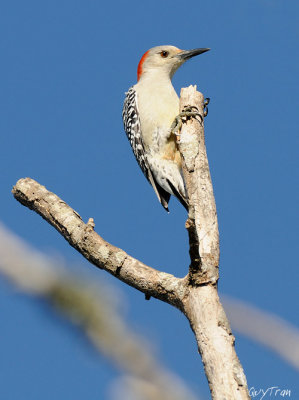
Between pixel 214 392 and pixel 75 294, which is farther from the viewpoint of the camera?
pixel 214 392

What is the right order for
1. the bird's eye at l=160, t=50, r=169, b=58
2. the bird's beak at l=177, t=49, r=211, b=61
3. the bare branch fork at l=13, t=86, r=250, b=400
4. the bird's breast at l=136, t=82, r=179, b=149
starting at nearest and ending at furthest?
the bare branch fork at l=13, t=86, r=250, b=400 → the bird's breast at l=136, t=82, r=179, b=149 → the bird's beak at l=177, t=49, r=211, b=61 → the bird's eye at l=160, t=50, r=169, b=58

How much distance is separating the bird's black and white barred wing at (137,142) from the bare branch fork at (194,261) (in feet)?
5.40

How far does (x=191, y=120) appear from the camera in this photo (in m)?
5.54

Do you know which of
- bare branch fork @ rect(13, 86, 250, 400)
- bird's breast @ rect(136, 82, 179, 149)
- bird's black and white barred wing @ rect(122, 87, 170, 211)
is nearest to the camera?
bare branch fork @ rect(13, 86, 250, 400)

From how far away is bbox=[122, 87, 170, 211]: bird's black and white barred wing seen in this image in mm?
7242

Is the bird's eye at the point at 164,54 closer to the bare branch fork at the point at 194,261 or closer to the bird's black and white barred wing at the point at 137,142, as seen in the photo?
the bird's black and white barred wing at the point at 137,142

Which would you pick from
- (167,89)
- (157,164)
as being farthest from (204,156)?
(167,89)

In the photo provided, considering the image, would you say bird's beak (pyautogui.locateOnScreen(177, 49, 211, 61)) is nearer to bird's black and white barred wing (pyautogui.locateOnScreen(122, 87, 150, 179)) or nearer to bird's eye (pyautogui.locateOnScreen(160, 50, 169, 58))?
bird's eye (pyautogui.locateOnScreen(160, 50, 169, 58))

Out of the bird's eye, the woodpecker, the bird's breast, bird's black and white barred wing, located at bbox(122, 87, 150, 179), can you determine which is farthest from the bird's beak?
bird's black and white barred wing, located at bbox(122, 87, 150, 179)

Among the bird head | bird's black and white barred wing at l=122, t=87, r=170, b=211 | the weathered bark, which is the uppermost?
the bird head

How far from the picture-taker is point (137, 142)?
734cm

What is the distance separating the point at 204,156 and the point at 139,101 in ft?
8.89

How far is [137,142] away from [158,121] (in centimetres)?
54

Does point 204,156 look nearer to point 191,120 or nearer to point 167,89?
point 191,120
